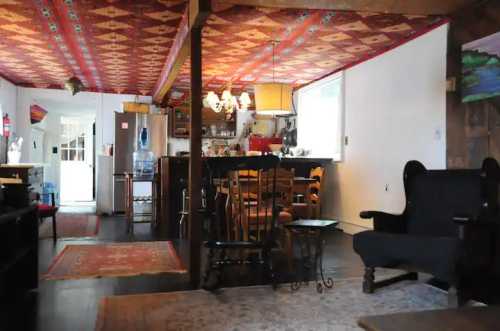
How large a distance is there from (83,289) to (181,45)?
9.07 ft

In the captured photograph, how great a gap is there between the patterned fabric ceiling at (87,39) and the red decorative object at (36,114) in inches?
31.5

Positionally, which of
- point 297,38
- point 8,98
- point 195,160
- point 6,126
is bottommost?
point 195,160

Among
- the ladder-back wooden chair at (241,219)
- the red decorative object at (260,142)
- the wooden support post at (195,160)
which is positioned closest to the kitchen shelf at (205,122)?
the red decorative object at (260,142)

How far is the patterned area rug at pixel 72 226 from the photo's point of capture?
19.8 feet

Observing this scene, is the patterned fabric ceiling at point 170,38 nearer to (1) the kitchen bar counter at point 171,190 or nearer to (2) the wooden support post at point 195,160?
(2) the wooden support post at point 195,160

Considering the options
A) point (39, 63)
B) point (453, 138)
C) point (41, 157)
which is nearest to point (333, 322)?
point (453, 138)

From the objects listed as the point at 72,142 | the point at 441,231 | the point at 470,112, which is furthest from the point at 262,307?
the point at 72,142

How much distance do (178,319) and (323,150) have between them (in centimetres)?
512

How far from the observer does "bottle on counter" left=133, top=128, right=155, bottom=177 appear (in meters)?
7.13

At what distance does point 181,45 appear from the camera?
190 inches

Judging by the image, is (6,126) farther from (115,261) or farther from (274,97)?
(274,97)

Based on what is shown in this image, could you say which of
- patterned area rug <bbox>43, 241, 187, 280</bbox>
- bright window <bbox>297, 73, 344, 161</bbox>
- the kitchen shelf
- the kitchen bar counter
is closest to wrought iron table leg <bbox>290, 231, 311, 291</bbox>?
patterned area rug <bbox>43, 241, 187, 280</bbox>

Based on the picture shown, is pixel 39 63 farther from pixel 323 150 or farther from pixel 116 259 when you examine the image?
pixel 323 150

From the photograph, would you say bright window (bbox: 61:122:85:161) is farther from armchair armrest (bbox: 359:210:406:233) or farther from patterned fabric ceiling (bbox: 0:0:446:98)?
armchair armrest (bbox: 359:210:406:233)
